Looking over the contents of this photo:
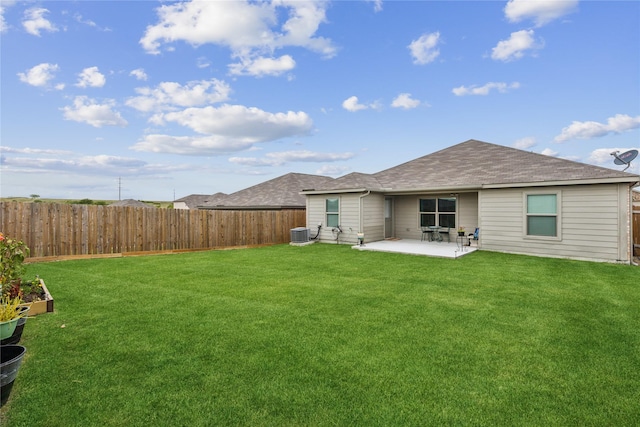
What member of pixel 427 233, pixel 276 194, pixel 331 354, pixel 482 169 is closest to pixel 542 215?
pixel 482 169

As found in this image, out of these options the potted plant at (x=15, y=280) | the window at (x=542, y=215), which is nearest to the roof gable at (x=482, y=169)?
the window at (x=542, y=215)

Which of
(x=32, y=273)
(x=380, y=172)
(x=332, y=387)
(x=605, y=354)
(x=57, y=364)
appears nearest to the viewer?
(x=332, y=387)

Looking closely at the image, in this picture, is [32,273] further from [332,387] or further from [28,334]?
[332,387]

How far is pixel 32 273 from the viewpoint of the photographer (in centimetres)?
742

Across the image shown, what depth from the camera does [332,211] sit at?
14.0 meters

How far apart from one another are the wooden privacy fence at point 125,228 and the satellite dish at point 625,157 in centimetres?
1315

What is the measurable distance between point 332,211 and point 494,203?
6445 millimetres

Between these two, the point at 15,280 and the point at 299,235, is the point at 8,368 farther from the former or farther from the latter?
the point at 299,235

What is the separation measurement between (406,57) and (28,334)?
49.2 ft

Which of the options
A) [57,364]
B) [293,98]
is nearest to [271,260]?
[57,364]

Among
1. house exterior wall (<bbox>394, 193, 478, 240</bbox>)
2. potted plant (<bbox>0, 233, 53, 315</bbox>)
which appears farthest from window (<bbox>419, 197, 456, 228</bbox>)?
potted plant (<bbox>0, 233, 53, 315</bbox>)

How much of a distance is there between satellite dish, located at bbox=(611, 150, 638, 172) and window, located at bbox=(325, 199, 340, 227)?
1016 centimetres

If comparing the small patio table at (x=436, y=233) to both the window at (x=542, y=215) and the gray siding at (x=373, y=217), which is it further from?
the window at (x=542, y=215)

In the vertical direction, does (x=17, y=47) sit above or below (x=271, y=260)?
above
